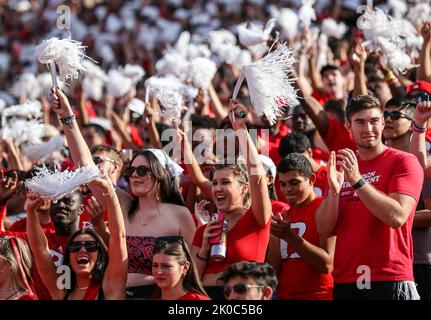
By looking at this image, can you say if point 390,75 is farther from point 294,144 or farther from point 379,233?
point 379,233

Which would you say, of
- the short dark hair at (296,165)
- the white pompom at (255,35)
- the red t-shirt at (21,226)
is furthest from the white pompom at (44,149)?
the short dark hair at (296,165)

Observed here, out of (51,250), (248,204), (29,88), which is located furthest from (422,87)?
(29,88)

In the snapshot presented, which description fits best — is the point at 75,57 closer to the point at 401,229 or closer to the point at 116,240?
the point at 116,240

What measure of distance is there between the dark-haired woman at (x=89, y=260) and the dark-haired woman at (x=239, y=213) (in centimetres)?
52

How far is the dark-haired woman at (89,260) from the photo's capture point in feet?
18.2

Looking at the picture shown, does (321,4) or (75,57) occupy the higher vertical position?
(321,4)

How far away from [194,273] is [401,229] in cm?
118

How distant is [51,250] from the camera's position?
6.56 meters

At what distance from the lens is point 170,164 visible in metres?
6.47

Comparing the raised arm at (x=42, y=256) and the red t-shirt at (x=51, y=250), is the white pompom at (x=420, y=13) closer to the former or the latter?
the red t-shirt at (x=51, y=250)

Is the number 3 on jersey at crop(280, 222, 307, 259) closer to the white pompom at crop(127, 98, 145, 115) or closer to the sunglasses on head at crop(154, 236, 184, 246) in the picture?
the sunglasses on head at crop(154, 236, 184, 246)

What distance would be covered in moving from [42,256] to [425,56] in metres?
3.82
